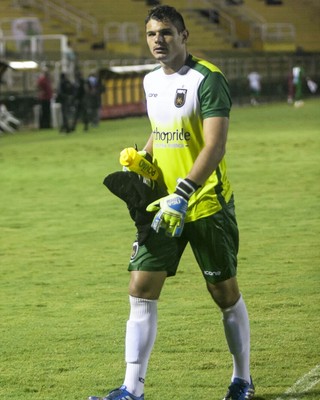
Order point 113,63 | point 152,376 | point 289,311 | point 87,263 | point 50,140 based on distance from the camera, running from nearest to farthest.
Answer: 1. point 152,376
2. point 289,311
3. point 87,263
4. point 50,140
5. point 113,63

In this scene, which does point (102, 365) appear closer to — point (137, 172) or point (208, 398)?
point (208, 398)

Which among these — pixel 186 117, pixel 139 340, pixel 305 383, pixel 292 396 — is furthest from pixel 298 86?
pixel 139 340

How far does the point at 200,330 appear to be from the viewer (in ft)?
27.6

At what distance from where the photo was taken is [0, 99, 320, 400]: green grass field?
23.3 feet

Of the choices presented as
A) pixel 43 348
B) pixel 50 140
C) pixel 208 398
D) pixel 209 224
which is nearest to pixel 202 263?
pixel 209 224

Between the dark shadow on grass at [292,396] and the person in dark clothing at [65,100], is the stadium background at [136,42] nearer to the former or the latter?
the person in dark clothing at [65,100]

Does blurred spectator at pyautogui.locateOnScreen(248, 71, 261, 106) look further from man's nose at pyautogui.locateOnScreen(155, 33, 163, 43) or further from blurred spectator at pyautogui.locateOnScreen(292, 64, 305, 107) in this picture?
man's nose at pyautogui.locateOnScreen(155, 33, 163, 43)

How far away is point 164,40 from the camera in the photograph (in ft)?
20.0

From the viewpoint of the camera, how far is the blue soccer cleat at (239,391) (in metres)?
6.43

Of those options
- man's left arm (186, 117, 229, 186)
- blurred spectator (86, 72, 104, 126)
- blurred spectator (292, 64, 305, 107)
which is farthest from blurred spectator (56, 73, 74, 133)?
man's left arm (186, 117, 229, 186)

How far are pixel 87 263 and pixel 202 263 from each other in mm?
5470

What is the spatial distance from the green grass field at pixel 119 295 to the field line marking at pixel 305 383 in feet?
0.08

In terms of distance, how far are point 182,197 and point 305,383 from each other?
154cm

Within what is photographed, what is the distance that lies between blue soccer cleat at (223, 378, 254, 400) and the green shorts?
591 millimetres
